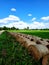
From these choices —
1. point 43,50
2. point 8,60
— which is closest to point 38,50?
point 43,50

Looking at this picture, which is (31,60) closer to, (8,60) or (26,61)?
(26,61)

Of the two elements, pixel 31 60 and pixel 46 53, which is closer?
pixel 46 53

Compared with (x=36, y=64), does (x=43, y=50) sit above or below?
above

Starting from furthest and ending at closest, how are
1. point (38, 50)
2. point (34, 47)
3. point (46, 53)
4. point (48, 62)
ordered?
point (34, 47) → point (38, 50) → point (46, 53) → point (48, 62)

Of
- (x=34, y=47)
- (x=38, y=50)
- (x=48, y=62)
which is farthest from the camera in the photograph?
(x=34, y=47)

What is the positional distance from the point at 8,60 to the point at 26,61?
478mm

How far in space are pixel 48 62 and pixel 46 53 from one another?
0.42m

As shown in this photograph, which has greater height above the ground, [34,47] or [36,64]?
[34,47]

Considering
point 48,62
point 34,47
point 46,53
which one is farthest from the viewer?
point 34,47

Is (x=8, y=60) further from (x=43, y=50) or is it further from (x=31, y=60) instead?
(x=43, y=50)

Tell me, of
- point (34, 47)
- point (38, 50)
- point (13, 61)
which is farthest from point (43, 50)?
point (13, 61)

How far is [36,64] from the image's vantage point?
5.34 m

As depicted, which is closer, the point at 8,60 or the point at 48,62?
the point at 48,62

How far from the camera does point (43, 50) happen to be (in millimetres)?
5301
